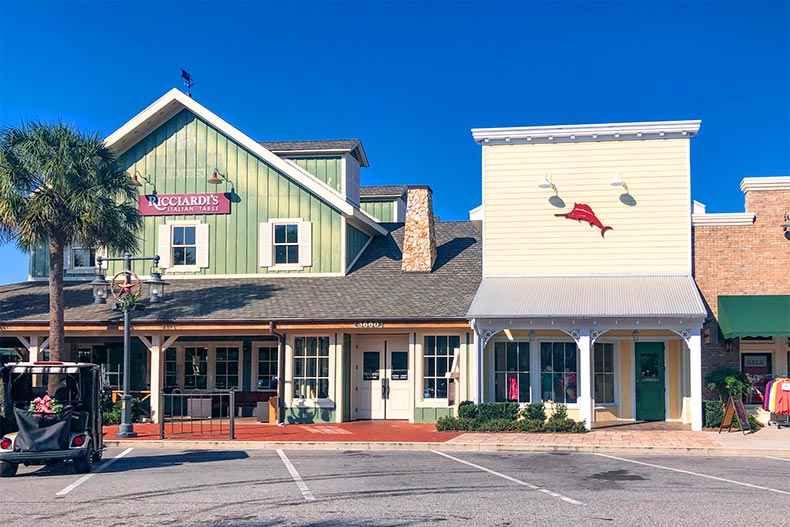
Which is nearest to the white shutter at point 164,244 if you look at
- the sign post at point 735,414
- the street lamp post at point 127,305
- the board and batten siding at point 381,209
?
the street lamp post at point 127,305

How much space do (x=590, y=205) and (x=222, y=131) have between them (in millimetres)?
10630

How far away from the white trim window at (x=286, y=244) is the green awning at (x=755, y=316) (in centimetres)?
1117

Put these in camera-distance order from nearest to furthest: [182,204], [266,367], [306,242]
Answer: [266,367] → [306,242] → [182,204]

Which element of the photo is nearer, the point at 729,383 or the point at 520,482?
the point at 520,482

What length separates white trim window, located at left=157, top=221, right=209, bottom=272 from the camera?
2648 cm

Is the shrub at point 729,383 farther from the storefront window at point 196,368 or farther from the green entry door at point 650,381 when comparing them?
the storefront window at point 196,368

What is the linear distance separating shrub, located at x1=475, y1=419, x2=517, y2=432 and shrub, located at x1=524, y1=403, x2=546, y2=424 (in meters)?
0.59

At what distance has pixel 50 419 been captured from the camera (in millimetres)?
14320

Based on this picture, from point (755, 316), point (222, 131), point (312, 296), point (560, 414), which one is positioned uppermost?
point (222, 131)

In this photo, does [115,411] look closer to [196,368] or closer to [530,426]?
[196,368]

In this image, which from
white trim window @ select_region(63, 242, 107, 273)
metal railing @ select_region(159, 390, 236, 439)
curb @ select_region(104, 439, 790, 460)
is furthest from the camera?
white trim window @ select_region(63, 242, 107, 273)

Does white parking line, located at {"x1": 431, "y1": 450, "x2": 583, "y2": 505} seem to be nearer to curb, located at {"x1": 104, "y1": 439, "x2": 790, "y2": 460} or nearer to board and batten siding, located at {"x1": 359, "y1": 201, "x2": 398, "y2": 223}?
curb, located at {"x1": 104, "y1": 439, "x2": 790, "y2": 460}

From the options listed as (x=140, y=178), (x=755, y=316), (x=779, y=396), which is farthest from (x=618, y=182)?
(x=140, y=178)

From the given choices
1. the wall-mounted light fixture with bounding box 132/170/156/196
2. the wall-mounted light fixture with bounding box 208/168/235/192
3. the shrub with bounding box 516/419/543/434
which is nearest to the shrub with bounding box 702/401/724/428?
the shrub with bounding box 516/419/543/434
